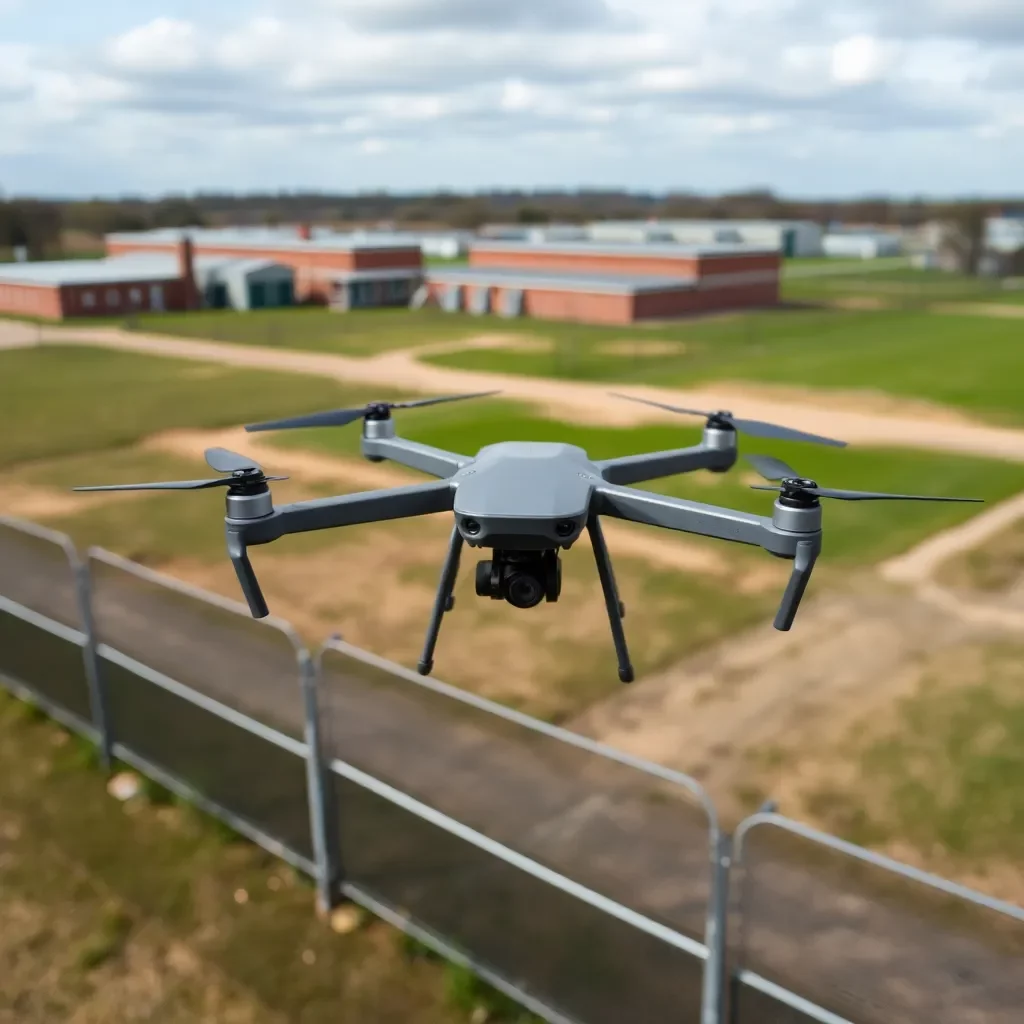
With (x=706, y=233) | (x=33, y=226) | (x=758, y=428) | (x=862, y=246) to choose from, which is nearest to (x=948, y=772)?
(x=758, y=428)

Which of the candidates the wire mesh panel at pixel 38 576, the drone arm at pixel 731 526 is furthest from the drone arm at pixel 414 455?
the wire mesh panel at pixel 38 576

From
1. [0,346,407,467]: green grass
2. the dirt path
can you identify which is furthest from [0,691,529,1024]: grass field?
[0,346,407,467]: green grass

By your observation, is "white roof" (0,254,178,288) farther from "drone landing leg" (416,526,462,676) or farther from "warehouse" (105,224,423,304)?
"drone landing leg" (416,526,462,676)

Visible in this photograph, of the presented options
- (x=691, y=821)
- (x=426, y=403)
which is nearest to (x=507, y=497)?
(x=426, y=403)

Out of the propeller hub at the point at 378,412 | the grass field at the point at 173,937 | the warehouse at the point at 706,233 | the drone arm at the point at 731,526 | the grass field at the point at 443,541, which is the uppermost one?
the propeller hub at the point at 378,412

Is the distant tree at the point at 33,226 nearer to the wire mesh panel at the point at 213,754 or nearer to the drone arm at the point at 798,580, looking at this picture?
the wire mesh panel at the point at 213,754

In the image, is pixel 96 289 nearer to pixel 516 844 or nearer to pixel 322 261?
pixel 322 261

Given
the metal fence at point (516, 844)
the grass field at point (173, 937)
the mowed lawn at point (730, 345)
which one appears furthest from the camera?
the mowed lawn at point (730, 345)
